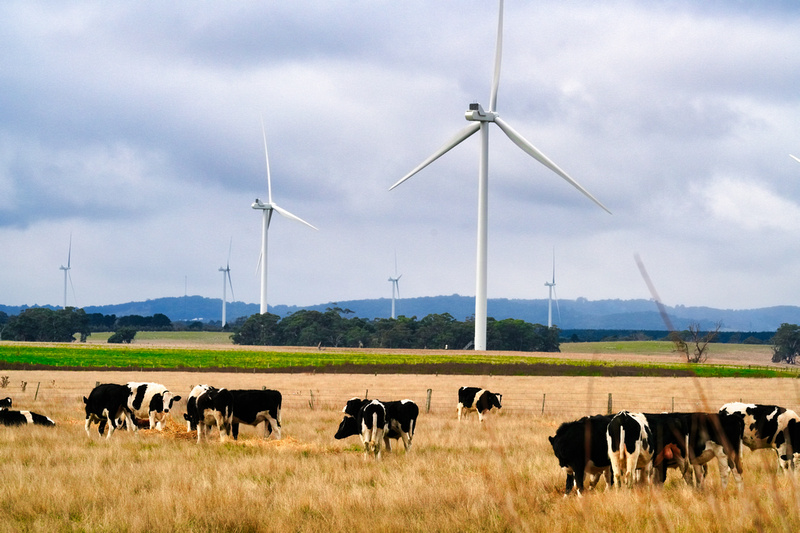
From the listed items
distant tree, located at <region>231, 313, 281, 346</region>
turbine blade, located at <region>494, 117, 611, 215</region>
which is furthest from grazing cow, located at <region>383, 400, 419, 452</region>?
distant tree, located at <region>231, 313, 281, 346</region>

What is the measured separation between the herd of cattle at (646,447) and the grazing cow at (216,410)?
32.0 feet

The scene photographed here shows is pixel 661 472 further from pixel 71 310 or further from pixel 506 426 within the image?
pixel 71 310

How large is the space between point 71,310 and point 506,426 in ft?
526

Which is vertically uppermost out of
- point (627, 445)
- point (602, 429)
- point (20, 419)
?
point (602, 429)

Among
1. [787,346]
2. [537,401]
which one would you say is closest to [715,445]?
[537,401]

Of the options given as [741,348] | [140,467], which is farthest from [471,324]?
[140,467]

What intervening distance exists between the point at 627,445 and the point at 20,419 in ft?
54.4

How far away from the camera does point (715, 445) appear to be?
43.0ft

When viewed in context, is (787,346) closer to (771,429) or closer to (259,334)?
(259,334)

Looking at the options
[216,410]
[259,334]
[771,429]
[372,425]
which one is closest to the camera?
[771,429]

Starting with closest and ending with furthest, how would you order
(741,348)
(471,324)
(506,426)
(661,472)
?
(661,472), (506,426), (471,324), (741,348)

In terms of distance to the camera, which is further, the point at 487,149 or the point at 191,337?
the point at 191,337

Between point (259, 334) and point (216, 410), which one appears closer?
point (216, 410)

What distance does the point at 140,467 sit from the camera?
14.7 meters
